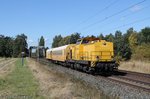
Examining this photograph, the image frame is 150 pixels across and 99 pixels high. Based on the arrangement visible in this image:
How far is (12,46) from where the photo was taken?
573ft

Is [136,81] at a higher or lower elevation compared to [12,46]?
lower

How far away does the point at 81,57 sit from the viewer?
107 ft

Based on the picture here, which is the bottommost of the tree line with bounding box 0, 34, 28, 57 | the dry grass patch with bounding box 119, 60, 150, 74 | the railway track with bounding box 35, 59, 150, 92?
the railway track with bounding box 35, 59, 150, 92

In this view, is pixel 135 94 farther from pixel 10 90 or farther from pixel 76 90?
pixel 10 90

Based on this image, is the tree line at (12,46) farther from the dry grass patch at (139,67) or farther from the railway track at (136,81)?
the railway track at (136,81)

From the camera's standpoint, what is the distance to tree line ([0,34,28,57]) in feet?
539

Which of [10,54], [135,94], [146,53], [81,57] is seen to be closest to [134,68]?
[81,57]

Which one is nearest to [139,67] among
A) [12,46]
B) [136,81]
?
[136,81]

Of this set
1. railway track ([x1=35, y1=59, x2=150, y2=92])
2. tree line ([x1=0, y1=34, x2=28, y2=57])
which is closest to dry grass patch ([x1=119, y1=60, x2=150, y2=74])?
railway track ([x1=35, y1=59, x2=150, y2=92])

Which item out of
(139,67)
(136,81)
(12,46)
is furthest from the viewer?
(12,46)

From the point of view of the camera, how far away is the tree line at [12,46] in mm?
164375

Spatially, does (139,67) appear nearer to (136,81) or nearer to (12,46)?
(136,81)

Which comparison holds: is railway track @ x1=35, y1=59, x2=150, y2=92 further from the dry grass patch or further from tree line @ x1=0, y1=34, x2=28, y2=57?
tree line @ x1=0, y1=34, x2=28, y2=57

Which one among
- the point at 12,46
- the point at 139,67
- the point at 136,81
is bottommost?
the point at 136,81
